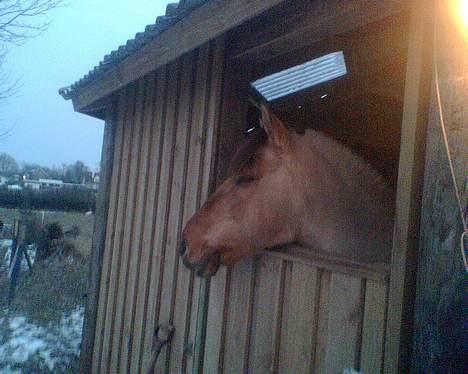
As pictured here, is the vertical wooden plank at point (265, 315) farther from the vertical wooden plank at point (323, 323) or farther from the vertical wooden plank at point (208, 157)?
the vertical wooden plank at point (208, 157)

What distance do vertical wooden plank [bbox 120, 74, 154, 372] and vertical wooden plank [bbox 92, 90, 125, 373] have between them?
0.48 meters

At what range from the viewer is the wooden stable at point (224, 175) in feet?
4.82

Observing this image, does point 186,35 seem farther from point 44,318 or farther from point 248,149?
point 44,318

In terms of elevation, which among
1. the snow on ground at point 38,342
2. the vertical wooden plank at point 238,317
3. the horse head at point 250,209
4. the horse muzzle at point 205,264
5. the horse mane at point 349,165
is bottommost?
the snow on ground at point 38,342

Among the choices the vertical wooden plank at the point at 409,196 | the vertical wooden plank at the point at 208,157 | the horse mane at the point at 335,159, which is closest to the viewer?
the vertical wooden plank at the point at 409,196

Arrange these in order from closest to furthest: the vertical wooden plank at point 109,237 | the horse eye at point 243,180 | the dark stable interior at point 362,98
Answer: the horse eye at point 243,180 → the dark stable interior at point 362,98 → the vertical wooden plank at point 109,237

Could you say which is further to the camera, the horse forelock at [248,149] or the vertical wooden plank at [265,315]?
the horse forelock at [248,149]

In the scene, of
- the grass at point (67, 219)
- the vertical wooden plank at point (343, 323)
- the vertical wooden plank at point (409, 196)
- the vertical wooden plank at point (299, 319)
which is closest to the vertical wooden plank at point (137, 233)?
the vertical wooden plank at point (299, 319)

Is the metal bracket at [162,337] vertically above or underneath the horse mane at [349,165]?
underneath

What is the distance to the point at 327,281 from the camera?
1.71 m

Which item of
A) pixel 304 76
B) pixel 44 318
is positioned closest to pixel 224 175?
pixel 304 76

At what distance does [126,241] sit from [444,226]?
9.30ft

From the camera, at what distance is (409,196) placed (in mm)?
1413

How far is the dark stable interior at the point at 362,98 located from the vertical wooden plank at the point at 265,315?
0.98 metres
